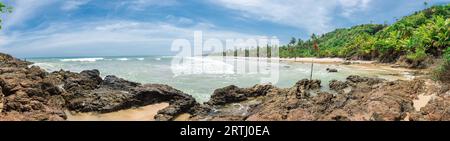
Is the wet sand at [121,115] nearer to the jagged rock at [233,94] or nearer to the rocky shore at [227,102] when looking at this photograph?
the rocky shore at [227,102]

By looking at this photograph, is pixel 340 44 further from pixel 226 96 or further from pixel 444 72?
pixel 226 96

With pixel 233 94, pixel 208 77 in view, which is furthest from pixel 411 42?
pixel 233 94

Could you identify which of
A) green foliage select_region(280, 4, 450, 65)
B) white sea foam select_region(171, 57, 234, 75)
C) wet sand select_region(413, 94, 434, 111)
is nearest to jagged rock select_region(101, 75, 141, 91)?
wet sand select_region(413, 94, 434, 111)

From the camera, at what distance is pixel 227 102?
14.8m

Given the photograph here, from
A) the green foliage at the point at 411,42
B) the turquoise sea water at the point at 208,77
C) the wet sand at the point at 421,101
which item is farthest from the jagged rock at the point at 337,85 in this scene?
the green foliage at the point at 411,42

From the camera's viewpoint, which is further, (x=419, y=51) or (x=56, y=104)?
(x=419, y=51)

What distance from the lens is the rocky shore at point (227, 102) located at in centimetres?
943

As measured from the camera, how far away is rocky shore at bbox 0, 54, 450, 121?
30.9 ft

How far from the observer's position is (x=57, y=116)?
34.1ft

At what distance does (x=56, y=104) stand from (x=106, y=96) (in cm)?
177

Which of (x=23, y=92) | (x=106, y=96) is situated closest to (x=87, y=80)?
(x=106, y=96)
